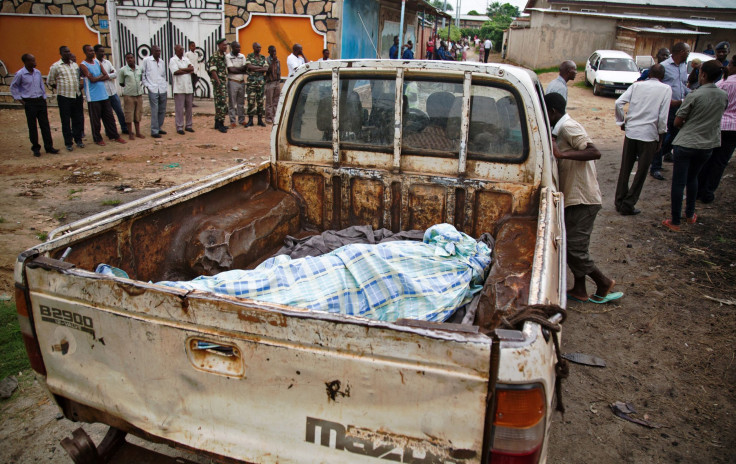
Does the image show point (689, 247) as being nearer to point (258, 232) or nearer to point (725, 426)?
point (725, 426)

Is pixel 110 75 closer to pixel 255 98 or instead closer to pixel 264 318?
pixel 255 98

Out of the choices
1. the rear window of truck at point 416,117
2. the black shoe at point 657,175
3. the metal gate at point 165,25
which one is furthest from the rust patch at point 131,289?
the metal gate at point 165,25

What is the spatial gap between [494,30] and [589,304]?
4367 cm

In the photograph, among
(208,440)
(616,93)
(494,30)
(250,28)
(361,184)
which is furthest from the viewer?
(494,30)

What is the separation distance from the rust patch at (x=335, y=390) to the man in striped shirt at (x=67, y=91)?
9644mm

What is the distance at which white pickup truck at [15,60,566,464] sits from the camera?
163cm

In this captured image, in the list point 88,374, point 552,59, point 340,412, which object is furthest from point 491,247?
point 552,59

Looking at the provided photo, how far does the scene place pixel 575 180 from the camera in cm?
432

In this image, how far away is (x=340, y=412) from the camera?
1743 millimetres

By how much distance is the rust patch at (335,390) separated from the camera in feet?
5.63

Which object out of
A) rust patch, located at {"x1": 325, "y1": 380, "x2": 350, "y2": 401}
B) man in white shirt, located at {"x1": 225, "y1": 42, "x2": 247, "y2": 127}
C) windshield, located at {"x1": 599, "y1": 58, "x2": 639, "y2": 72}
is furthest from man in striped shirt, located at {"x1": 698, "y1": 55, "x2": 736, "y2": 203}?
windshield, located at {"x1": 599, "y1": 58, "x2": 639, "y2": 72}

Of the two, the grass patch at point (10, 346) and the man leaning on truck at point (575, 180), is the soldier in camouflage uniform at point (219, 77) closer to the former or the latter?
the grass patch at point (10, 346)

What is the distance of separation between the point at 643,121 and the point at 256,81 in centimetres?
915

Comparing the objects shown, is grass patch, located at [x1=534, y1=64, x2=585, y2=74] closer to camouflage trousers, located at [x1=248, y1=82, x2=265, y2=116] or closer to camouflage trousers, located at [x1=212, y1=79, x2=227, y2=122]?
camouflage trousers, located at [x1=248, y1=82, x2=265, y2=116]
